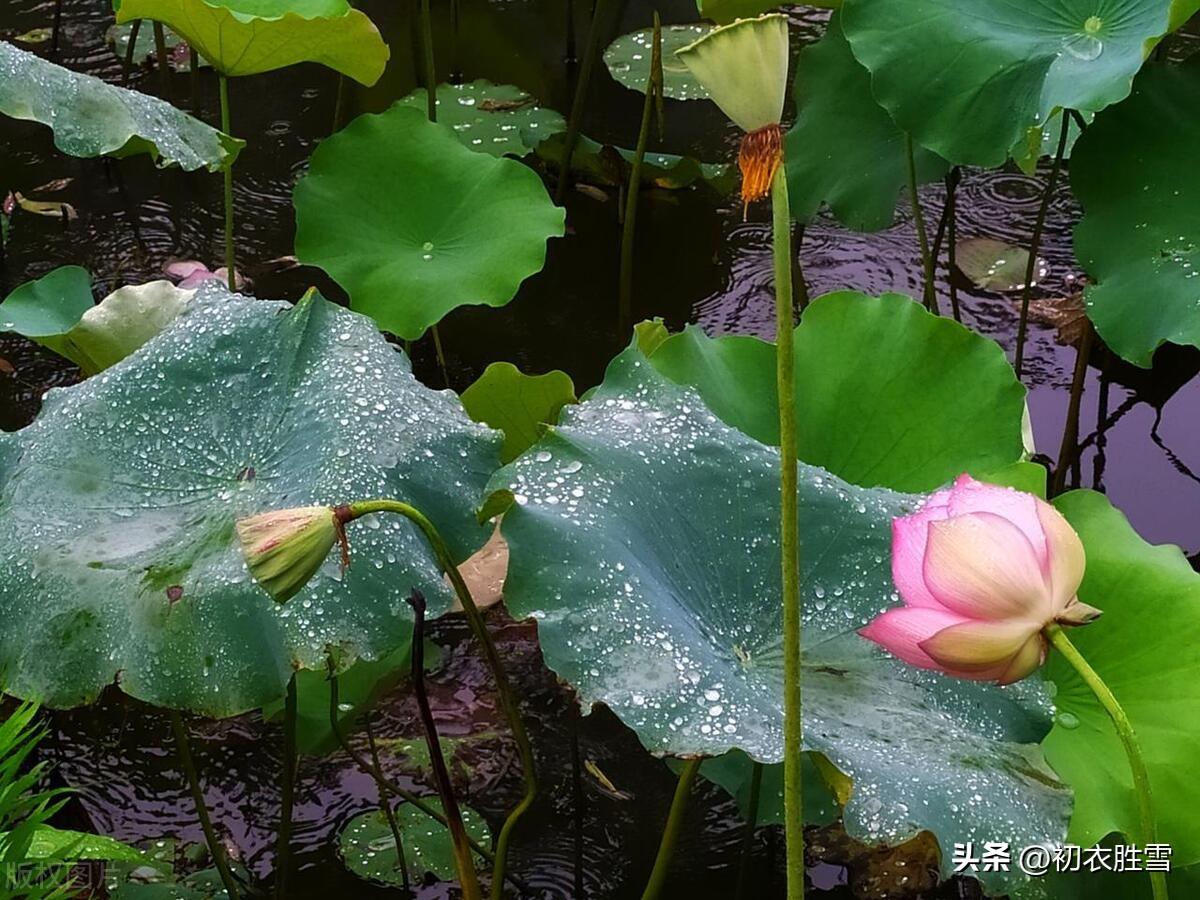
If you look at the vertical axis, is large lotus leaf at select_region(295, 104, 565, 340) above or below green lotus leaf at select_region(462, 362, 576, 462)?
above

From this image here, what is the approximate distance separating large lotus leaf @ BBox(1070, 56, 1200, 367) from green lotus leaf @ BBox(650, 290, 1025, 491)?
31 centimetres

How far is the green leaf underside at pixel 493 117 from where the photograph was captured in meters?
2.41

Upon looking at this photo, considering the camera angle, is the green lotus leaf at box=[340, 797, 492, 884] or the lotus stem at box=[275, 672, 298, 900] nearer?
the lotus stem at box=[275, 672, 298, 900]

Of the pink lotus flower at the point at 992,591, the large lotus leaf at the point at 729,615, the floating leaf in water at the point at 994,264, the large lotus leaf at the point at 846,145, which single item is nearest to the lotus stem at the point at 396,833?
the large lotus leaf at the point at 729,615

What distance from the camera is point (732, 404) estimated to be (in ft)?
4.00

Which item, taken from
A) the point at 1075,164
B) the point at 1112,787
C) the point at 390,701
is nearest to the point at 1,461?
the point at 390,701

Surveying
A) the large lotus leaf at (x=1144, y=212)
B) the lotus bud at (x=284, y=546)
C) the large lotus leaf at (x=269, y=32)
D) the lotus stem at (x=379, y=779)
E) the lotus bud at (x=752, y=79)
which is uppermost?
the large lotus leaf at (x=269, y=32)

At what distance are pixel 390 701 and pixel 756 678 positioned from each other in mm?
873

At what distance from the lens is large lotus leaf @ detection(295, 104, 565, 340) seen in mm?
1616

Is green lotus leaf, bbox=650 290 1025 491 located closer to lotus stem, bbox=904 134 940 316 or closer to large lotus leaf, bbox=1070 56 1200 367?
large lotus leaf, bbox=1070 56 1200 367

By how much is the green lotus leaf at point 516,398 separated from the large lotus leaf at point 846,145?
0.77 meters

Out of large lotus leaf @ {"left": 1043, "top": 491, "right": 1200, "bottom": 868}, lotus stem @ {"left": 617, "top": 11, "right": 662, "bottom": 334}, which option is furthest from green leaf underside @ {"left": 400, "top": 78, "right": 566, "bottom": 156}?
large lotus leaf @ {"left": 1043, "top": 491, "right": 1200, "bottom": 868}

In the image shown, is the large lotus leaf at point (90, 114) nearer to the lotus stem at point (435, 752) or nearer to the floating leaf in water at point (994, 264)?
the lotus stem at point (435, 752)

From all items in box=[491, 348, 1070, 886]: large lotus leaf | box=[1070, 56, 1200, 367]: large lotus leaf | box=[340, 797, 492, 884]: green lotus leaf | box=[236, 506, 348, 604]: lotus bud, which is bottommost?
box=[340, 797, 492, 884]: green lotus leaf
